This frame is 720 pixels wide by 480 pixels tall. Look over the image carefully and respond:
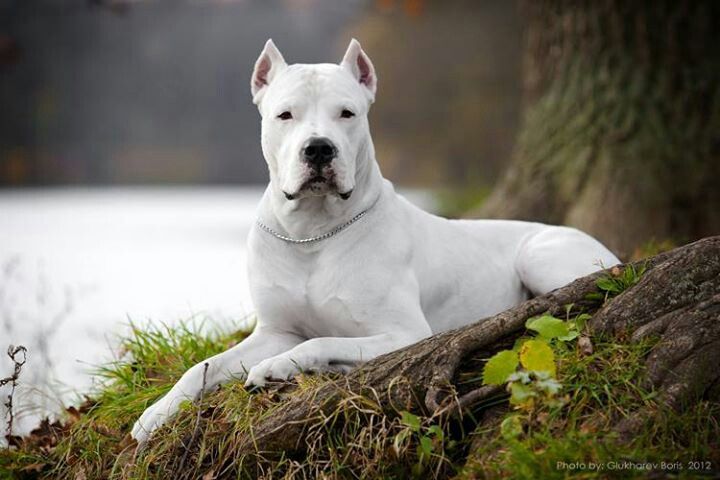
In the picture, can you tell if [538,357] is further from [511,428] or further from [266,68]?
[266,68]

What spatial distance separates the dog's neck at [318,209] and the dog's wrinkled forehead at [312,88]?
27 centimetres

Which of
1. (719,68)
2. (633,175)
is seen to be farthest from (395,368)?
(719,68)

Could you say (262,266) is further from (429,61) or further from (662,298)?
(429,61)

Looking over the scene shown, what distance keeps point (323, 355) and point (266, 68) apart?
1.51 m

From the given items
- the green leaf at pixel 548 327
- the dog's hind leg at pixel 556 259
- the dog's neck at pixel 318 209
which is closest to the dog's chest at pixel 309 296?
the dog's neck at pixel 318 209

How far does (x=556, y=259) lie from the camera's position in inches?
178

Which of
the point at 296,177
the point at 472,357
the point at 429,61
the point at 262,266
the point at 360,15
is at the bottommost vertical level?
the point at 472,357

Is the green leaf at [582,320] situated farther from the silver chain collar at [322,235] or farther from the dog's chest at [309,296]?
the silver chain collar at [322,235]

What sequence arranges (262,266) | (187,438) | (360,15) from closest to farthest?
1. (187,438)
2. (262,266)
3. (360,15)

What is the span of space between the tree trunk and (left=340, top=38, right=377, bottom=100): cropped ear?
319cm

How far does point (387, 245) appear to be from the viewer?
13.1ft

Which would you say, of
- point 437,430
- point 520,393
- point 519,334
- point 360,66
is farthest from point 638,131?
point 437,430

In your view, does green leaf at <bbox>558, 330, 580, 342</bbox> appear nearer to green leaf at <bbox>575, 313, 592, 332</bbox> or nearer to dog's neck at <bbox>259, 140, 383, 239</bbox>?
green leaf at <bbox>575, 313, 592, 332</bbox>

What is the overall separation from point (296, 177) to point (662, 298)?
1622mm
